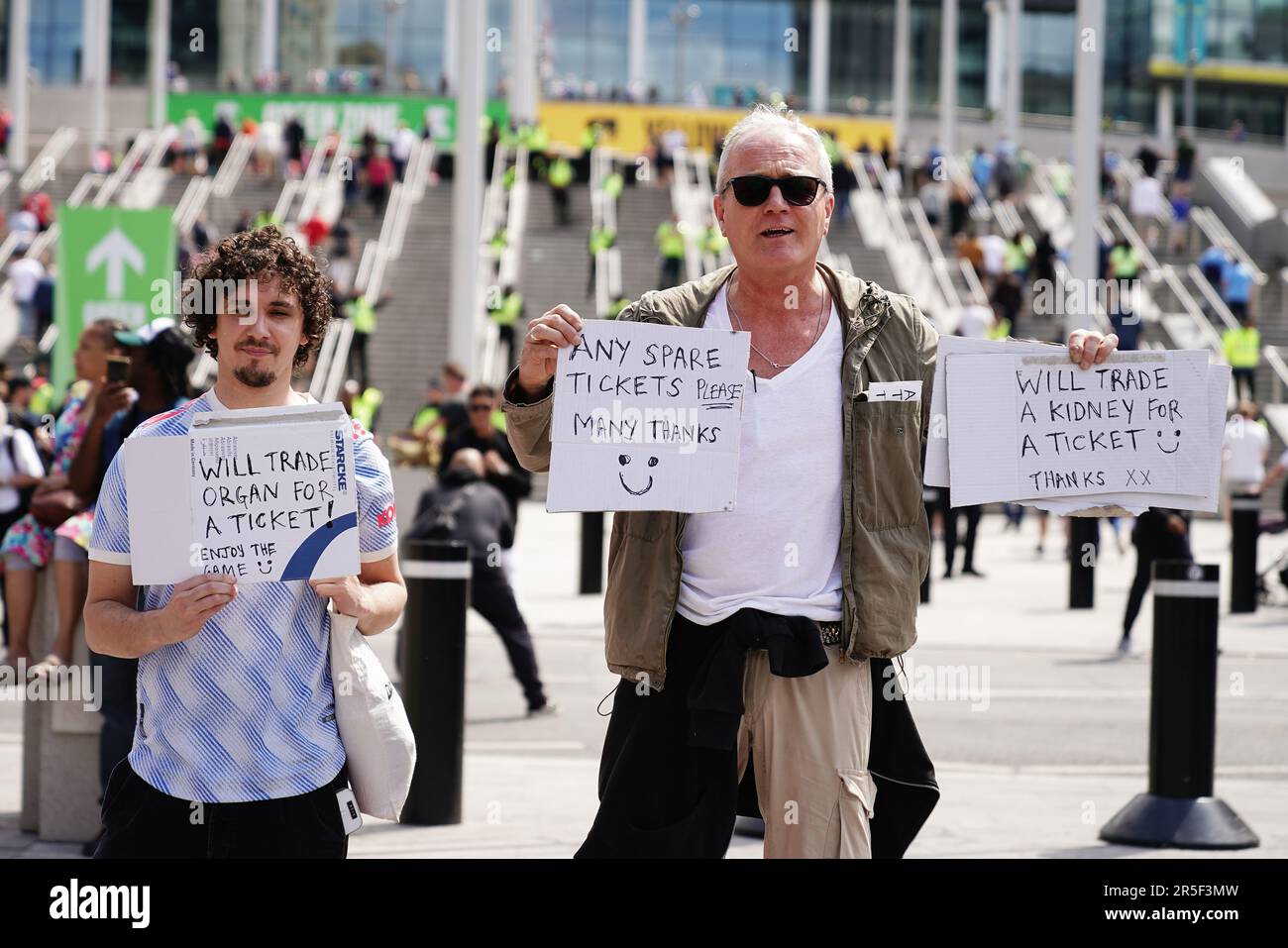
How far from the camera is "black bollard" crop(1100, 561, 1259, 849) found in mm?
6531

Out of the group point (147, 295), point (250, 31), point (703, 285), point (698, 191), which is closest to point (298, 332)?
point (703, 285)

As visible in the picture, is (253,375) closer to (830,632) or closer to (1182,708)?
(830,632)

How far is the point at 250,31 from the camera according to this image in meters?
59.7

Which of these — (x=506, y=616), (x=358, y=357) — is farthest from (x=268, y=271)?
(x=358, y=357)

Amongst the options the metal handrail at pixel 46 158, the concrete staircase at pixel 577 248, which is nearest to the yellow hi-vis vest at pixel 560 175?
the concrete staircase at pixel 577 248

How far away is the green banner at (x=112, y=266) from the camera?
1236 cm

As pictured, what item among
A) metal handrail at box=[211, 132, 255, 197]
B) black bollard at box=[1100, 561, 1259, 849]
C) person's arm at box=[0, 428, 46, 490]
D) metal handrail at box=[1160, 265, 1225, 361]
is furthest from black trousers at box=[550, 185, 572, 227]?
black bollard at box=[1100, 561, 1259, 849]

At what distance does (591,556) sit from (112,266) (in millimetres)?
4145

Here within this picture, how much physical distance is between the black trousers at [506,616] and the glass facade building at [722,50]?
4650 centimetres

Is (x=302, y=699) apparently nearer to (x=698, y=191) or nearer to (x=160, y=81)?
(x=698, y=191)

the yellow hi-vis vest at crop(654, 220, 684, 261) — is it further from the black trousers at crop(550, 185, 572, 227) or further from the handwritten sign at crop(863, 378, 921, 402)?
the handwritten sign at crop(863, 378, 921, 402)

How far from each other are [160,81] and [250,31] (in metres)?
13.1
